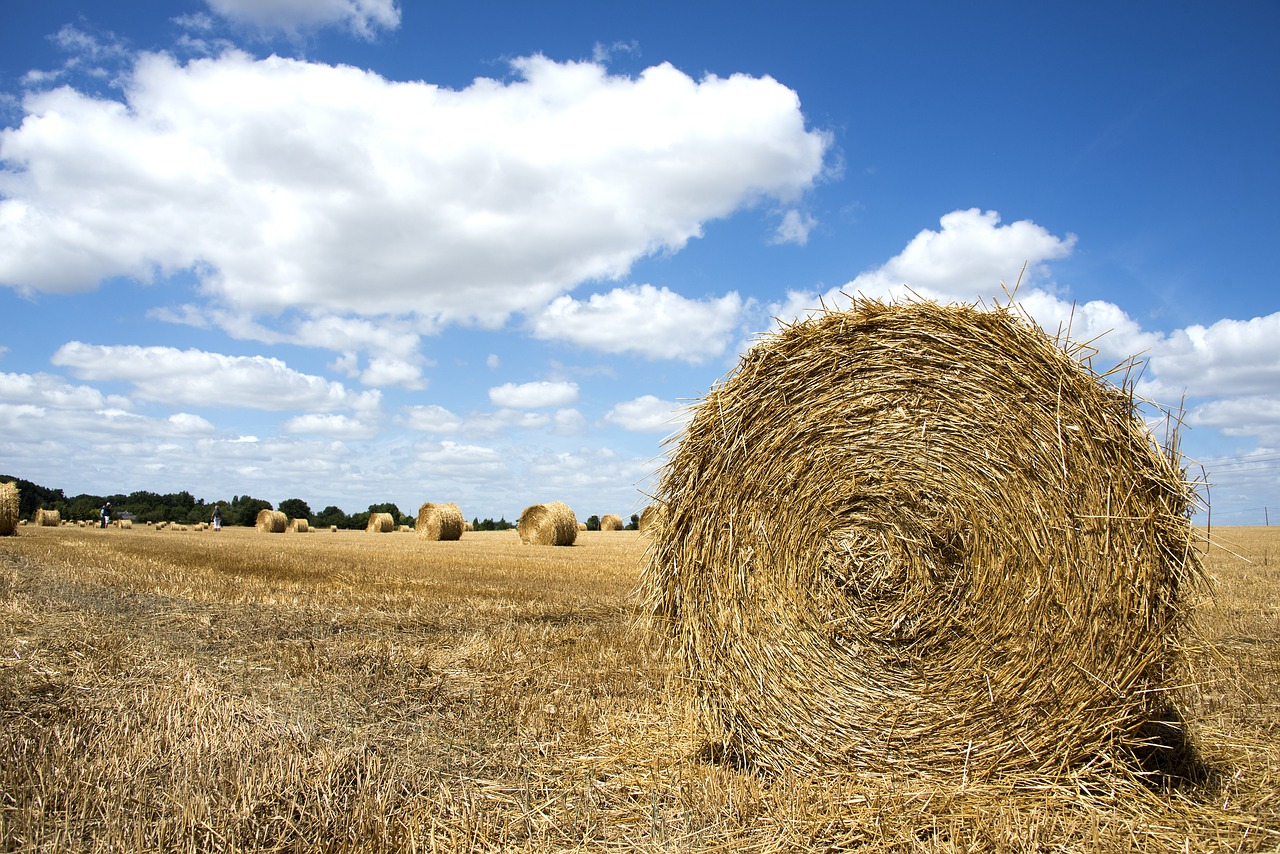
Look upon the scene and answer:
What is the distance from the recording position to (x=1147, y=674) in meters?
3.47

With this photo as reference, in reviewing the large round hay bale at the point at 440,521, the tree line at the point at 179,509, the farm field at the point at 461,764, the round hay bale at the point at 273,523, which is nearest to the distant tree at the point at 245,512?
the tree line at the point at 179,509

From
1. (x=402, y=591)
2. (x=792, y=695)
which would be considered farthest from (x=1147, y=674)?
(x=402, y=591)

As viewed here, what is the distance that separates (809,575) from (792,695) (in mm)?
629

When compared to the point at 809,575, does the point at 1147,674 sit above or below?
below

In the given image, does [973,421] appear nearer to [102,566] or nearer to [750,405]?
[750,405]

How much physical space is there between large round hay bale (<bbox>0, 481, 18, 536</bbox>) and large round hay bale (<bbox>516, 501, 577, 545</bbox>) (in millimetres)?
14969

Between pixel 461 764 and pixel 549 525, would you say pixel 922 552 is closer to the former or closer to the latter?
pixel 461 764

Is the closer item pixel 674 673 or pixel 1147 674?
pixel 1147 674

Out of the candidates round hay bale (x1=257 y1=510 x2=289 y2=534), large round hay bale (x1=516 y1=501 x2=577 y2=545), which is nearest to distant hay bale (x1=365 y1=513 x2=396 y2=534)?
round hay bale (x1=257 y1=510 x2=289 y2=534)

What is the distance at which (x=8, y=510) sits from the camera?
23.0 metres

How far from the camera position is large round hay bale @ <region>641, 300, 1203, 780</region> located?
353 centimetres

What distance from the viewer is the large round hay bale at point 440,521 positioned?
28.7m

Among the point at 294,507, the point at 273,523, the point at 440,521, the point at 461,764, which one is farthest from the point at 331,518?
the point at 461,764

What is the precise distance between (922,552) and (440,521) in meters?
26.5
